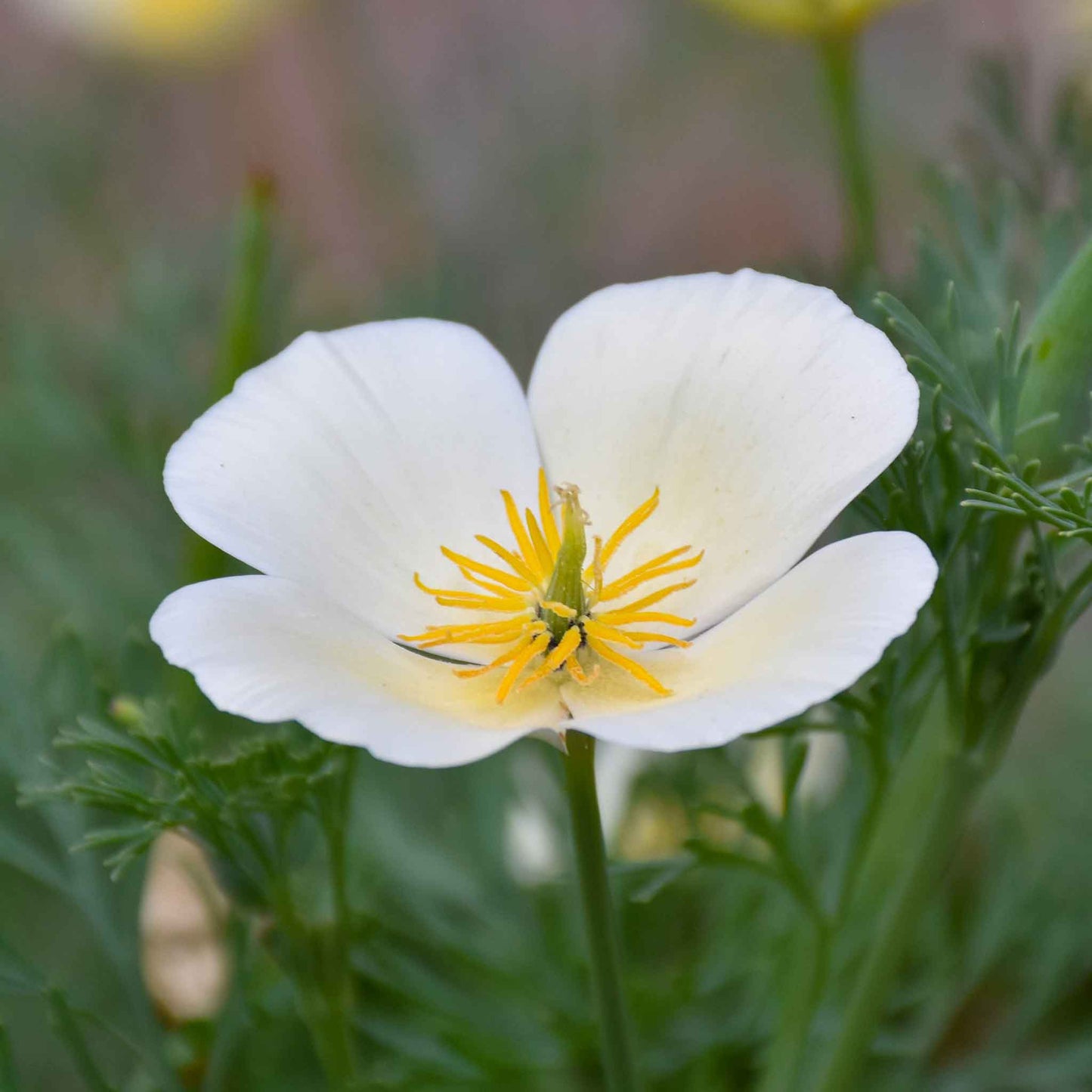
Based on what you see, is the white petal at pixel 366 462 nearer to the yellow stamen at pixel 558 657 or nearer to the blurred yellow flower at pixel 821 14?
the yellow stamen at pixel 558 657

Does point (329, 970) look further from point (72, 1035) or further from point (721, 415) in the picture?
point (721, 415)

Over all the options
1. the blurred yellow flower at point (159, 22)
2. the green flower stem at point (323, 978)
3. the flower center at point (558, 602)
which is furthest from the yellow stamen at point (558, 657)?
the blurred yellow flower at point (159, 22)

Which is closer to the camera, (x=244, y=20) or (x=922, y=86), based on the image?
(x=244, y=20)

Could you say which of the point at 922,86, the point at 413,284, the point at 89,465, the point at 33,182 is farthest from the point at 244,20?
the point at 922,86

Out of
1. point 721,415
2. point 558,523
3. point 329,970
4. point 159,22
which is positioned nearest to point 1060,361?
point 721,415

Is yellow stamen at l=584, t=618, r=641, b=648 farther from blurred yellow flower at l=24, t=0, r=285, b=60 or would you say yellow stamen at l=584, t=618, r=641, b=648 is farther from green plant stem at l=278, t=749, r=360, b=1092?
blurred yellow flower at l=24, t=0, r=285, b=60

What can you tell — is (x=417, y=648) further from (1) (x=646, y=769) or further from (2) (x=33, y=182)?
(2) (x=33, y=182)

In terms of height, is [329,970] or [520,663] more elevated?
[520,663]
